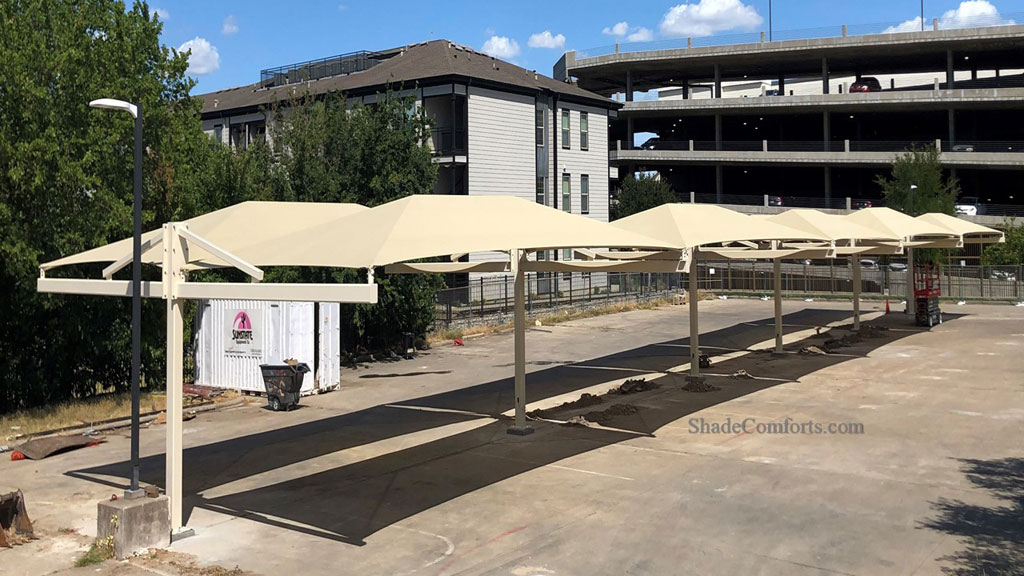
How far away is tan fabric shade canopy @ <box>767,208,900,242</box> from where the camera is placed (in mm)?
26145

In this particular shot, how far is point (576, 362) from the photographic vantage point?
2759cm

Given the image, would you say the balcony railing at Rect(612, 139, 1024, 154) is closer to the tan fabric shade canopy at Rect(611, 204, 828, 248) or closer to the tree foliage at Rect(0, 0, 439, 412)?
the tan fabric shade canopy at Rect(611, 204, 828, 248)

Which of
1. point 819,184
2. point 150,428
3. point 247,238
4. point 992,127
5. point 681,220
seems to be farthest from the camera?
point 819,184

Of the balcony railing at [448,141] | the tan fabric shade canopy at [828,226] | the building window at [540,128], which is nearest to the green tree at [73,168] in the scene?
the tan fabric shade canopy at [828,226]

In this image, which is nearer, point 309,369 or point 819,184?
point 309,369

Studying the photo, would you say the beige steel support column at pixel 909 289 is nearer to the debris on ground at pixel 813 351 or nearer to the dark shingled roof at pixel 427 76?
the debris on ground at pixel 813 351

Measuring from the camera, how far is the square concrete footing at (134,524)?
1063 cm

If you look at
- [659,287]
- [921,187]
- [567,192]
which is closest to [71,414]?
[567,192]

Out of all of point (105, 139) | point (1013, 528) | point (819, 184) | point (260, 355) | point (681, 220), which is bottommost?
point (1013, 528)

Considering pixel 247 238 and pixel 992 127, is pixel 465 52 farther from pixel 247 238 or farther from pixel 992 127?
pixel 992 127

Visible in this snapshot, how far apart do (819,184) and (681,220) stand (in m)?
67.4

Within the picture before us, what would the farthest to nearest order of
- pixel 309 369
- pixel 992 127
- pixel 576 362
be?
pixel 992 127 < pixel 576 362 < pixel 309 369

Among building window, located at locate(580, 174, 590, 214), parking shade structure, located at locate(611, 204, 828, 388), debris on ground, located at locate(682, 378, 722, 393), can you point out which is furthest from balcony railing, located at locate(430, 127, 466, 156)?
debris on ground, located at locate(682, 378, 722, 393)

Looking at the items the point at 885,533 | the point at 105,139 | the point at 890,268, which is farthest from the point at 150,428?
the point at 890,268
